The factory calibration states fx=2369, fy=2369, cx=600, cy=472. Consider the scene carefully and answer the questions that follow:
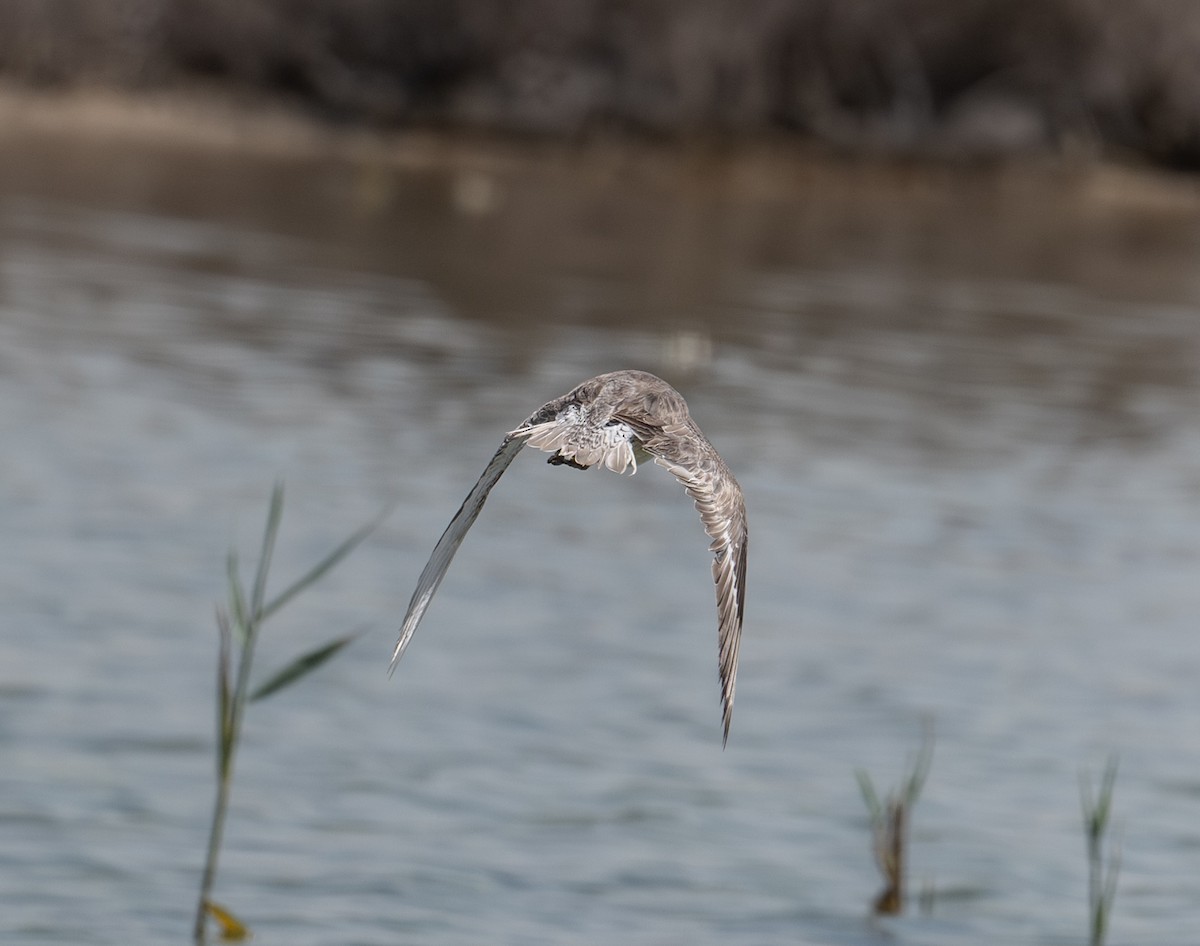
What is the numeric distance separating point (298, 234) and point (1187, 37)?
12.7 m

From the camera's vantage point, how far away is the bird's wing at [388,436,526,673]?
159 inches

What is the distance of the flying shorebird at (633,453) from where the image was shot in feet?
12.7

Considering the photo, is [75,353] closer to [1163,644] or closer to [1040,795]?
[1163,644]

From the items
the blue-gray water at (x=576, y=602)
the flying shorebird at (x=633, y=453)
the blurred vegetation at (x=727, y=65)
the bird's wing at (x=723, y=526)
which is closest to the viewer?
the bird's wing at (x=723, y=526)

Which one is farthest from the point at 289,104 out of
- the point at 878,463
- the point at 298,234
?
the point at 878,463

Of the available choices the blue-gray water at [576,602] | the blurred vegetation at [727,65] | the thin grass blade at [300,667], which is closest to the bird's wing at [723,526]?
the thin grass blade at [300,667]

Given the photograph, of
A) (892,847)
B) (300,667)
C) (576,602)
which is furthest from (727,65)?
(300,667)

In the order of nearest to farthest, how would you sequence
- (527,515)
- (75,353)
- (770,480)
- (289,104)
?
(527,515) → (770,480) → (75,353) → (289,104)

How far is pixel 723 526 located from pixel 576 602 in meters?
6.85

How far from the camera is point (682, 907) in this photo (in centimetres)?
747

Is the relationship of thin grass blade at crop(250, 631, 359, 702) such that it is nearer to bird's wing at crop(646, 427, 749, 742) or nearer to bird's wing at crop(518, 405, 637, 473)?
bird's wing at crop(518, 405, 637, 473)

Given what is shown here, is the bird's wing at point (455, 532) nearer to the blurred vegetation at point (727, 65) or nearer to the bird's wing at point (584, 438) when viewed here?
the bird's wing at point (584, 438)

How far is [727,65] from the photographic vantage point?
29.3 m

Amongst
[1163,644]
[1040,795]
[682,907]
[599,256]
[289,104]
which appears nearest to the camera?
[682,907]
